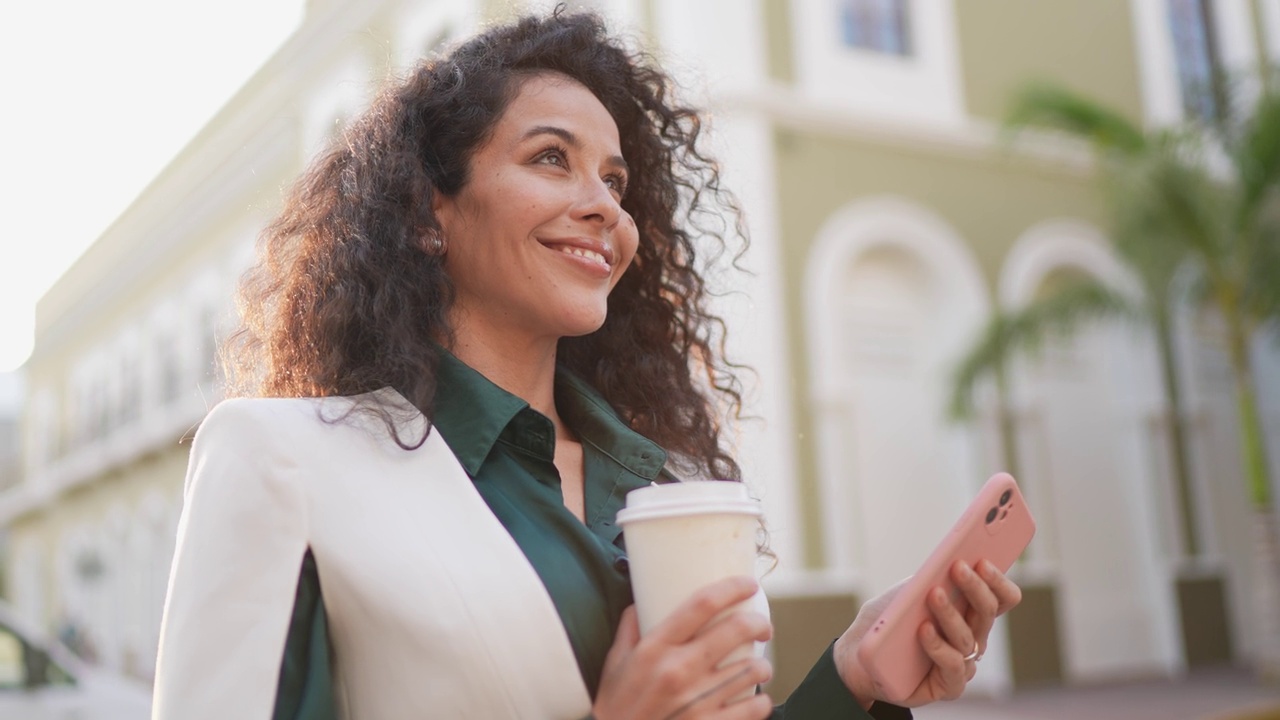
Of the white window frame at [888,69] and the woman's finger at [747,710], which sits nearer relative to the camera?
the woman's finger at [747,710]

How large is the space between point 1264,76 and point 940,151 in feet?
8.83

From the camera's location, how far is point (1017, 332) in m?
9.99

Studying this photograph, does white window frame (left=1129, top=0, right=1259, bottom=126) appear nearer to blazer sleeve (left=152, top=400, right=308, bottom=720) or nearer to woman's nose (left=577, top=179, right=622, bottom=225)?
woman's nose (left=577, top=179, right=622, bottom=225)

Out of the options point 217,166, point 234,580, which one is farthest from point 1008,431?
point 217,166

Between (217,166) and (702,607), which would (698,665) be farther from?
(217,166)

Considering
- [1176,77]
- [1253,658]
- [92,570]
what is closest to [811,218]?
[1176,77]

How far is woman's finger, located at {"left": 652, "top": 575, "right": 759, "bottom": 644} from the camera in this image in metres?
1.19

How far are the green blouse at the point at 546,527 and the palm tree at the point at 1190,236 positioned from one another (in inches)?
339

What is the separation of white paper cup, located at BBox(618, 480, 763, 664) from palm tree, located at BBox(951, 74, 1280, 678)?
900 centimetres

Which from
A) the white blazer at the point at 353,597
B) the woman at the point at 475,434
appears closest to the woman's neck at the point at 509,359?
the woman at the point at 475,434

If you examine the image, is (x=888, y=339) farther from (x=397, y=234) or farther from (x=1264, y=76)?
(x=397, y=234)

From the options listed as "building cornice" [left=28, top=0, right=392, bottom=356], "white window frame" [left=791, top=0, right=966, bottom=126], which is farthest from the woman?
"building cornice" [left=28, top=0, right=392, bottom=356]

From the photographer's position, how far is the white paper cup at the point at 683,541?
1.22 metres

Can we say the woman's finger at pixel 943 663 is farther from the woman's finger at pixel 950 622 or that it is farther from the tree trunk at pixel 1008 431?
the tree trunk at pixel 1008 431
